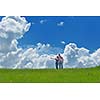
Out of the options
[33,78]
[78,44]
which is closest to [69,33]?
[78,44]

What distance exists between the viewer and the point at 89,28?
7645mm

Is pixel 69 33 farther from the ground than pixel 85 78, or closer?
farther from the ground

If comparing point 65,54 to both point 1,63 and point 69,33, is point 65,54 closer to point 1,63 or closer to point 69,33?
point 69,33

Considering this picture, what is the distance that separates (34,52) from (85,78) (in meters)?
0.69

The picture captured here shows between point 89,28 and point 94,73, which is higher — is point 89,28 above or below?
above

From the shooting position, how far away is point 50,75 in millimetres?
7699

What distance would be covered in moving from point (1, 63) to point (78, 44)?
3.16ft

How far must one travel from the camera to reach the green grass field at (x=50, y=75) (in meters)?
7.64

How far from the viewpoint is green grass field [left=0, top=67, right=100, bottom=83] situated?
7645mm

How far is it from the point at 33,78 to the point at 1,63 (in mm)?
430

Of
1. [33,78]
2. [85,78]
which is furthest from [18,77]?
Result: [85,78]

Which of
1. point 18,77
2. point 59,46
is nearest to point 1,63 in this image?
point 18,77
